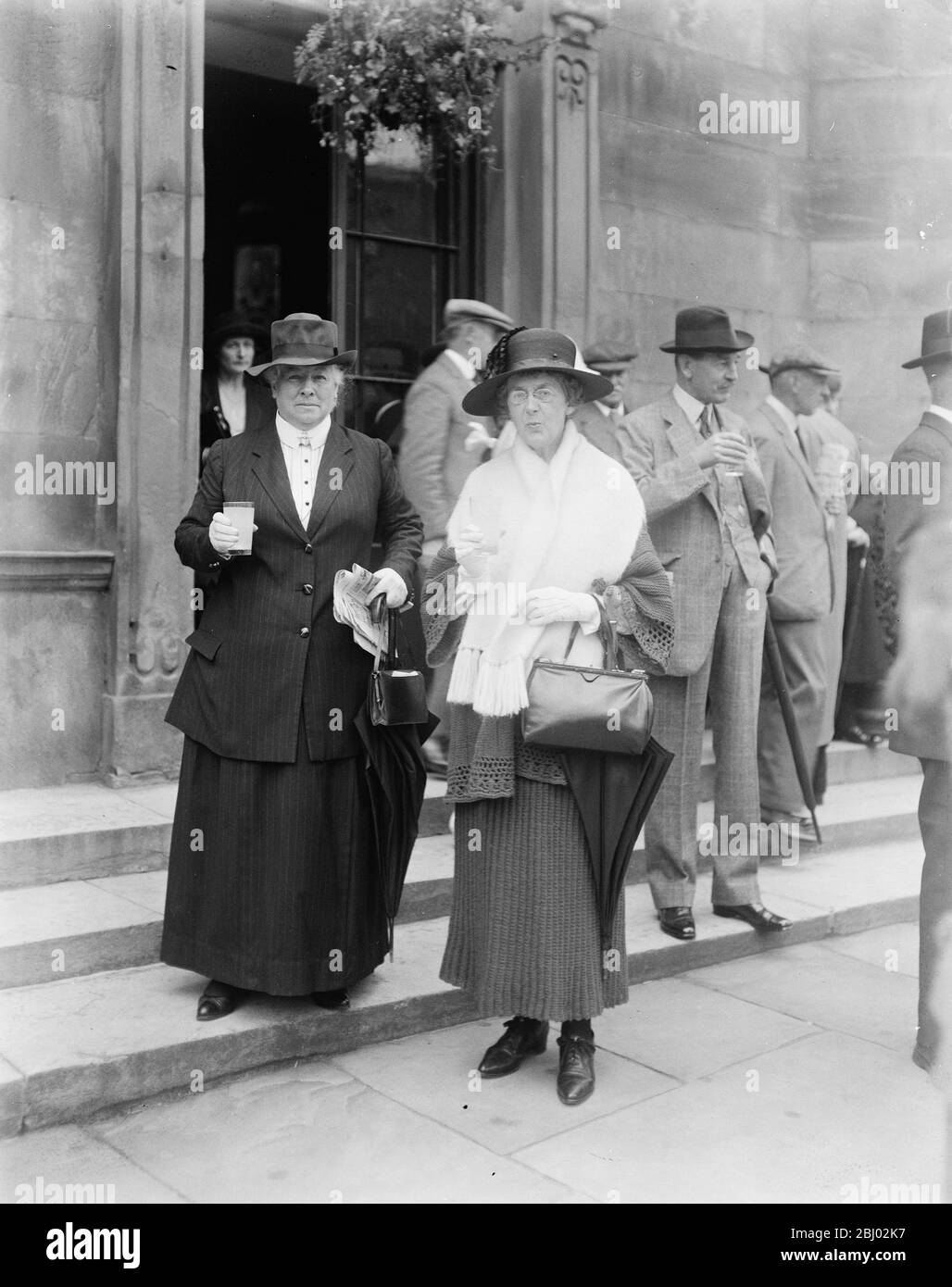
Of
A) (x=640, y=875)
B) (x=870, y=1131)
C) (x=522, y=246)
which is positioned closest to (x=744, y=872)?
(x=640, y=875)

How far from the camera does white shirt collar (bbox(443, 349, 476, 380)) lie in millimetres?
5875

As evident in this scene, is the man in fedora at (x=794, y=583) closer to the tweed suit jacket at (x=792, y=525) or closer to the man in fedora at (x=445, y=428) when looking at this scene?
the tweed suit jacket at (x=792, y=525)

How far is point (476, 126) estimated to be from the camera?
659cm

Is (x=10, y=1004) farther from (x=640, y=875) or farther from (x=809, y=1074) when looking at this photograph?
(x=640, y=875)

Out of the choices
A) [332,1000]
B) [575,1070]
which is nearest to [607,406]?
[332,1000]

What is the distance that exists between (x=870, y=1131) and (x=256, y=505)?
256 cm

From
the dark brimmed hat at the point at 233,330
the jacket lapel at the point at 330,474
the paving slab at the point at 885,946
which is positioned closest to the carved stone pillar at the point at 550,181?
the dark brimmed hat at the point at 233,330

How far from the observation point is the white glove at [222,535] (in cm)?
392

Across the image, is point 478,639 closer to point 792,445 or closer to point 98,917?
point 98,917

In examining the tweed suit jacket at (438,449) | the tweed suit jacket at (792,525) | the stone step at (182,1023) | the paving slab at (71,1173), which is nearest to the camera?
the paving slab at (71,1173)

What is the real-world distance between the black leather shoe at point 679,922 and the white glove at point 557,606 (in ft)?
6.05

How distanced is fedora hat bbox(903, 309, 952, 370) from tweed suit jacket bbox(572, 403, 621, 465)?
A: 1866 millimetres

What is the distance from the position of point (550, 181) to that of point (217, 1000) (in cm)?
484

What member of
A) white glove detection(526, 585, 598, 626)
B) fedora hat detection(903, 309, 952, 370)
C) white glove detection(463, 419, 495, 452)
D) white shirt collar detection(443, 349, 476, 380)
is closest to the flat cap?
white shirt collar detection(443, 349, 476, 380)
